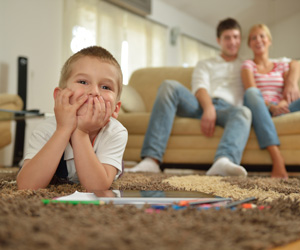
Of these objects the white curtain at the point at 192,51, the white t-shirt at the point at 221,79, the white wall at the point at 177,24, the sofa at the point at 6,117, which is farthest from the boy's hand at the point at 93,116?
the white curtain at the point at 192,51

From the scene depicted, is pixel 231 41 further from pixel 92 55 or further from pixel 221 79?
pixel 92 55

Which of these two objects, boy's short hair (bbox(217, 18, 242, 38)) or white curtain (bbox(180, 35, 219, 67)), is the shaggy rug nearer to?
boy's short hair (bbox(217, 18, 242, 38))

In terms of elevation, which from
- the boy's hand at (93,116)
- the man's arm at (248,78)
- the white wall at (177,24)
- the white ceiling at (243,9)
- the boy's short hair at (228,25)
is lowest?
the boy's hand at (93,116)

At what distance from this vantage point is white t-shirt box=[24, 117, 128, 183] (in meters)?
0.75

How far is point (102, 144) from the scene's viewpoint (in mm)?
772

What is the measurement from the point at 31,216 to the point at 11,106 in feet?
6.99

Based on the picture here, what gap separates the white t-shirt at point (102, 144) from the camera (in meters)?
0.75

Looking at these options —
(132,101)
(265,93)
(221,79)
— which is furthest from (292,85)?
(132,101)

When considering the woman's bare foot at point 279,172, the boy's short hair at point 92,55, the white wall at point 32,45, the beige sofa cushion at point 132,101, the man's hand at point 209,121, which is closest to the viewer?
the boy's short hair at point 92,55

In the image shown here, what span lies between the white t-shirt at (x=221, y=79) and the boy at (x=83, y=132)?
3.67ft

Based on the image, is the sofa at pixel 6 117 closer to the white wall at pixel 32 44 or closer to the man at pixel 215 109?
the white wall at pixel 32 44

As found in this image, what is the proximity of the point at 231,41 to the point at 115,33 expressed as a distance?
2.14 meters

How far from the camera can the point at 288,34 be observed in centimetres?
475

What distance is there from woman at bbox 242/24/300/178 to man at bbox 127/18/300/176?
2.7 inches
